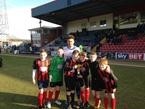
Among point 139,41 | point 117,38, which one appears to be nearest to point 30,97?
point 139,41

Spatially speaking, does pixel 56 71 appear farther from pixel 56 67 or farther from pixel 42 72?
pixel 42 72

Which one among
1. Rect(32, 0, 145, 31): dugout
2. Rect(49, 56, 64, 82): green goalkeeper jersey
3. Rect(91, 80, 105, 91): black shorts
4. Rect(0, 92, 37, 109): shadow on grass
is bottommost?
Rect(0, 92, 37, 109): shadow on grass

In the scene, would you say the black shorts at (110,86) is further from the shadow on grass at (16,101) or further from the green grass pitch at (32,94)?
the shadow on grass at (16,101)

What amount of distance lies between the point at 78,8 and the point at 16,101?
1259 inches

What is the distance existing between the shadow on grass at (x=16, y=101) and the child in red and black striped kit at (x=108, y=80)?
7.30ft

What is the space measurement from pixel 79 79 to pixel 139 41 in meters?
24.7

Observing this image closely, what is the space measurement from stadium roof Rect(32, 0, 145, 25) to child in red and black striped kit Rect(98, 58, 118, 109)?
28.1 metres

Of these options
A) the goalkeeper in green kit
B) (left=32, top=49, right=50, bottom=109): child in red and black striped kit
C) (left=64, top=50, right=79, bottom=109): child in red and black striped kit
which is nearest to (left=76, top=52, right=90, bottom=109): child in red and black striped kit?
(left=64, top=50, right=79, bottom=109): child in red and black striped kit

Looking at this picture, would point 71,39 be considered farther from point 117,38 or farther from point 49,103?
point 117,38

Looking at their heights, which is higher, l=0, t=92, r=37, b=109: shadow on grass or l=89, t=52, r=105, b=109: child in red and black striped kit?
l=89, t=52, r=105, b=109: child in red and black striped kit

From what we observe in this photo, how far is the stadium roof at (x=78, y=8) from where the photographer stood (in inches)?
1454

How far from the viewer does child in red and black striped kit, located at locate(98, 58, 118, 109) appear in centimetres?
845

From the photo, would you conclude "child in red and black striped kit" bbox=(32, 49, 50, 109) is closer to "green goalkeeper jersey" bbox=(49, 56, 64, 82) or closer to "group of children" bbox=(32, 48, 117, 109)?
"group of children" bbox=(32, 48, 117, 109)

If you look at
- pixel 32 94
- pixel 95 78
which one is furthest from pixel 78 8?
pixel 95 78
